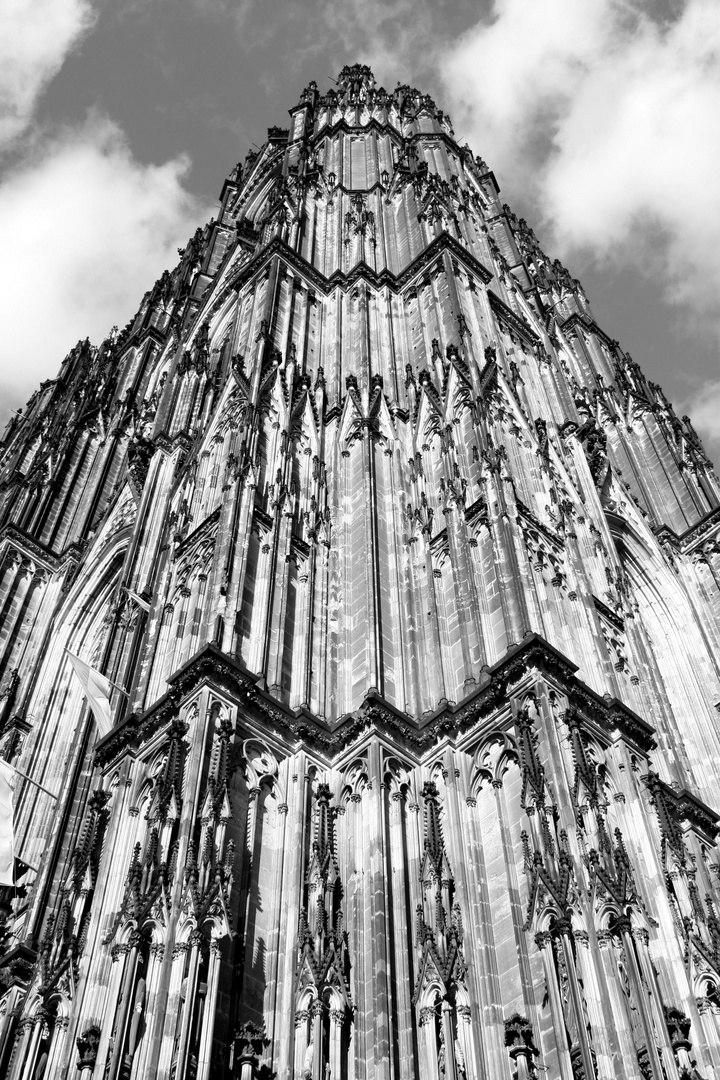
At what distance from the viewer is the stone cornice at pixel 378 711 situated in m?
19.4

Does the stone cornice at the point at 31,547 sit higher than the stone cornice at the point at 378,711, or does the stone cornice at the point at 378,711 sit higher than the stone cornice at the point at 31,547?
the stone cornice at the point at 31,547

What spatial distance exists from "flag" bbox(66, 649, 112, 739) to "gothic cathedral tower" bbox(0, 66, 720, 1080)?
1.60 feet

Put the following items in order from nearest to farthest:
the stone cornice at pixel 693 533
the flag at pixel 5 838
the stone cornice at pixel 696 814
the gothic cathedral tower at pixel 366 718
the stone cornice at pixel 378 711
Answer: the gothic cathedral tower at pixel 366 718 < the stone cornice at pixel 378 711 < the flag at pixel 5 838 < the stone cornice at pixel 696 814 < the stone cornice at pixel 693 533

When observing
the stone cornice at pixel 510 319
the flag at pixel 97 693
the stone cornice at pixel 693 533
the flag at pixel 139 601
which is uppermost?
the stone cornice at pixel 510 319

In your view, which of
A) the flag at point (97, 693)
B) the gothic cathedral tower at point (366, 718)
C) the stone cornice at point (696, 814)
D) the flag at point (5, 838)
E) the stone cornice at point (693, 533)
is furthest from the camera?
the stone cornice at point (693, 533)

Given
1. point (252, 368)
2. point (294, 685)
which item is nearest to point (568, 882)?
point (294, 685)

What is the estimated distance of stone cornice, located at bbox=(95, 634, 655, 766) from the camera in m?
19.4

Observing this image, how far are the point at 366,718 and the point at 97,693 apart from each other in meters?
5.83

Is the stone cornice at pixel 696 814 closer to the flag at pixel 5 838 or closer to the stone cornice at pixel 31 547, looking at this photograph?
the flag at pixel 5 838

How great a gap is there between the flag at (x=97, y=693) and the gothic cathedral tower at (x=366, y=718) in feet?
1.60

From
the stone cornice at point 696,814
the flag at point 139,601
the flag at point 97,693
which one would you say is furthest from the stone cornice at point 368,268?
the stone cornice at point 696,814

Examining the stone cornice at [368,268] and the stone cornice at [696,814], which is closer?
the stone cornice at [696,814]

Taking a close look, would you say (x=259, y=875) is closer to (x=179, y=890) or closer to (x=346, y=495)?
(x=179, y=890)

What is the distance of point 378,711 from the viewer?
20.4m
